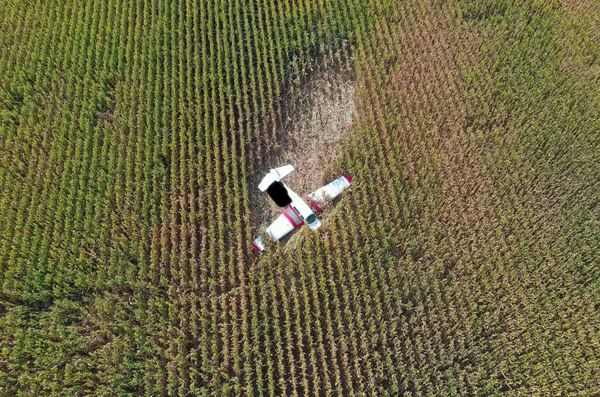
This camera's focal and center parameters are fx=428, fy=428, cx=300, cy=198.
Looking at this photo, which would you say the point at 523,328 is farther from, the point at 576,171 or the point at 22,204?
the point at 22,204

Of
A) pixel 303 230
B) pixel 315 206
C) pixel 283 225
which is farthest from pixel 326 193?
pixel 283 225

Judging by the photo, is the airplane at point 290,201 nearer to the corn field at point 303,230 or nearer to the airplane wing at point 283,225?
the airplane wing at point 283,225

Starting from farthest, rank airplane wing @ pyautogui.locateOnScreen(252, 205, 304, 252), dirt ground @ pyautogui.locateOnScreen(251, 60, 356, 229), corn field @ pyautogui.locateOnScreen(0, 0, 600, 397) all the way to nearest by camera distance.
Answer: dirt ground @ pyautogui.locateOnScreen(251, 60, 356, 229) < airplane wing @ pyautogui.locateOnScreen(252, 205, 304, 252) < corn field @ pyautogui.locateOnScreen(0, 0, 600, 397)

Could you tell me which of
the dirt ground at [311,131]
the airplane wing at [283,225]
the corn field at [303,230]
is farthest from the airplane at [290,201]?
the corn field at [303,230]

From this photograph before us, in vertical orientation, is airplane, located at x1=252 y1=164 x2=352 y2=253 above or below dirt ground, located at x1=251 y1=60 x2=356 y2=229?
below

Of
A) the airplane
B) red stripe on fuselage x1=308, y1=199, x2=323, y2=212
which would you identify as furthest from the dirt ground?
red stripe on fuselage x1=308, y1=199, x2=323, y2=212

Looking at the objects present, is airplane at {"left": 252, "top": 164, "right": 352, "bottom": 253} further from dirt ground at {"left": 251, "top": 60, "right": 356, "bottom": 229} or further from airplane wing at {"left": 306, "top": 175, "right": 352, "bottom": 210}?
dirt ground at {"left": 251, "top": 60, "right": 356, "bottom": 229}
